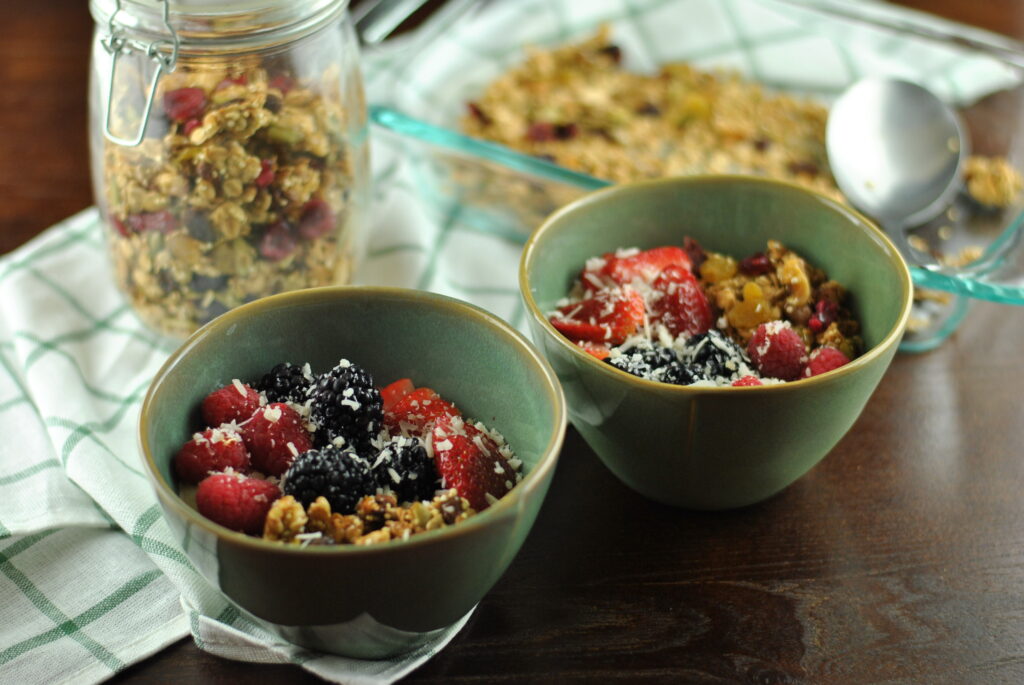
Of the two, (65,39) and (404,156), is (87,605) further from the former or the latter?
(65,39)

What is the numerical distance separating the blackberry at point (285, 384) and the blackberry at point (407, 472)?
97 mm

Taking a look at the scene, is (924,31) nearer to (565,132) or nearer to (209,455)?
(565,132)

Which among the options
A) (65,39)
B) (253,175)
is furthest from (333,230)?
(65,39)

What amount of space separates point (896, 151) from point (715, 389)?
584 millimetres

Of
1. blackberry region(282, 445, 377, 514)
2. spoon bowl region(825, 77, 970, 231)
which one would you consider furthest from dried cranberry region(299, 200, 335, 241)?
spoon bowl region(825, 77, 970, 231)

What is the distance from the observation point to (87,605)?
29.3 inches

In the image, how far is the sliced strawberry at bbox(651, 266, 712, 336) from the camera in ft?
2.78

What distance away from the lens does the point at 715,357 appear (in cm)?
80

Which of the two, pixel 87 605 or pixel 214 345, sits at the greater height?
pixel 214 345

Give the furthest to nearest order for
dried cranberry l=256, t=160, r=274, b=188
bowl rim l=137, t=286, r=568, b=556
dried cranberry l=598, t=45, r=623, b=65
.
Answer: dried cranberry l=598, t=45, r=623, b=65, dried cranberry l=256, t=160, r=274, b=188, bowl rim l=137, t=286, r=568, b=556

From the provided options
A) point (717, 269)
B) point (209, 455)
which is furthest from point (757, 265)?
point (209, 455)

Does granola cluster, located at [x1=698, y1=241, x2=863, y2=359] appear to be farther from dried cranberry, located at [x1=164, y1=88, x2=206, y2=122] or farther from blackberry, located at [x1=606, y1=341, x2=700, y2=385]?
dried cranberry, located at [x1=164, y1=88, x2=206, y2=122]

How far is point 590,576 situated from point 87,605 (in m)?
0.36

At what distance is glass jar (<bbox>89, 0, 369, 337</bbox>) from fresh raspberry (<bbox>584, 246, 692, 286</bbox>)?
0.26 meters
